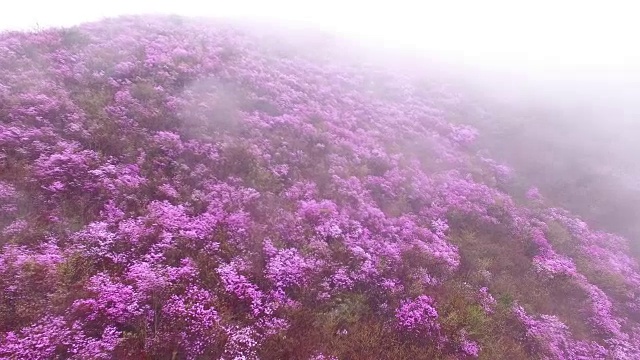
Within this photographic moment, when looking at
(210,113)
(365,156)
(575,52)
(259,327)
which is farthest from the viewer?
(575,52)

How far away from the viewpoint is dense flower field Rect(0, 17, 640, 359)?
9219 millimetres

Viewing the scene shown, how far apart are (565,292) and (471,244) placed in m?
3.24

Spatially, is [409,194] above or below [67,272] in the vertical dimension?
below

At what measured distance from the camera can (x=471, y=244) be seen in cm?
1508

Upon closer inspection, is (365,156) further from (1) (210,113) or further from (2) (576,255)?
(2) (576,255)

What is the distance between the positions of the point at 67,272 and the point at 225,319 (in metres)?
3.63

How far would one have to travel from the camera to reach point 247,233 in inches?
479

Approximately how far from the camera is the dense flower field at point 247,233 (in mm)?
9219

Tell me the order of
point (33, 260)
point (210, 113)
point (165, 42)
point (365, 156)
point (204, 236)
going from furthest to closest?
point (165, 42) → point (365, 156) → point (210, 113) → point (204, 236) → point (33, 260)

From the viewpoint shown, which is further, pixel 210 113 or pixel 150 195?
pixel 210 113

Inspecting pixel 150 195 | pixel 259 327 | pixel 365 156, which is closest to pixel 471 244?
pixel 365 156

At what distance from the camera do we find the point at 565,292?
13742 mm

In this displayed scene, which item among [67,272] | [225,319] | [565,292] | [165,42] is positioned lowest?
[565,292]

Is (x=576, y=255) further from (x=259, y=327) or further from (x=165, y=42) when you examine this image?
(x=165, y=42)
